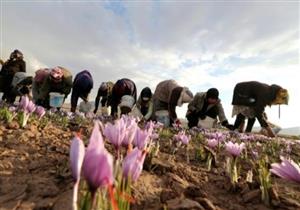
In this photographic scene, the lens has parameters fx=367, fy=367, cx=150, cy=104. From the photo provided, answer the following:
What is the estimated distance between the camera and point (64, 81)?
986cm

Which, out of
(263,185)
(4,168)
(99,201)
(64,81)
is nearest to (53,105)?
(64,81)

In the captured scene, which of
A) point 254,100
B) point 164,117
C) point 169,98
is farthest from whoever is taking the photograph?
point 254,100

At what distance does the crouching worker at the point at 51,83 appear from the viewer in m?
9.72

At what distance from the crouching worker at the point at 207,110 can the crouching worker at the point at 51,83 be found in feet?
12.1

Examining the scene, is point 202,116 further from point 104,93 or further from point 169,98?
point 104,93

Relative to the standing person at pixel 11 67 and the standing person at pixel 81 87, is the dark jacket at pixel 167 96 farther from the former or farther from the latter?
the standing person at pixel 11 67

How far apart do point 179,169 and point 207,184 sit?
0.86 feet

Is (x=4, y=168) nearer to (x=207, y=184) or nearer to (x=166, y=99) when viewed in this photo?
(x=207, y=184)

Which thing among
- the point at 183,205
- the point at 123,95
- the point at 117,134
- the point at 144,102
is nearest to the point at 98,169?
the point at 117,134

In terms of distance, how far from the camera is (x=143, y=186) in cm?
256

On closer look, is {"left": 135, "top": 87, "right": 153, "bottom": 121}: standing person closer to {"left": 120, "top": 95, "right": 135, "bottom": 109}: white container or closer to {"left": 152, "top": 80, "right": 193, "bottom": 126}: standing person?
{"left": 120, "top": 95, "right": 135, "bottom": 109}: white container

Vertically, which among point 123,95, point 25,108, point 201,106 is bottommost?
point 25,108

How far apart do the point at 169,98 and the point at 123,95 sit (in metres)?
1.96

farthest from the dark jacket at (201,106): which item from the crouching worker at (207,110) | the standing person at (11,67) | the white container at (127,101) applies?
the standing person at (11,67)
